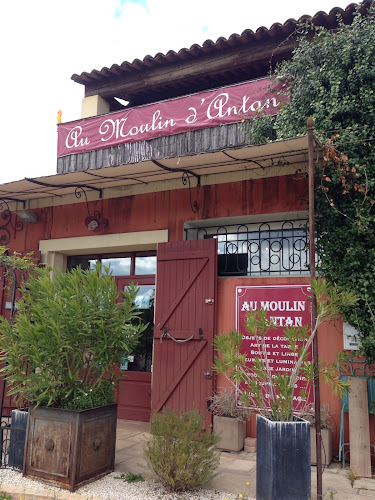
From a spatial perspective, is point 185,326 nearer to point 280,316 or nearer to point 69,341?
point 280,316

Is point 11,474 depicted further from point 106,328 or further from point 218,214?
point 218,214

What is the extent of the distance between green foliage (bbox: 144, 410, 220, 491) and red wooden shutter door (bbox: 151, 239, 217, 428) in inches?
71.7

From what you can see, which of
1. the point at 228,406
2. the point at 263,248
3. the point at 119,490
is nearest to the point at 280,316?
the point at 263,248

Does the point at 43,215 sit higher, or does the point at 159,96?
the point at 159,96

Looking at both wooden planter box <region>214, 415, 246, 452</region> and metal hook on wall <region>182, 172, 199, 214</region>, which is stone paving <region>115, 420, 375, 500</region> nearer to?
wooden planter box <region>214, 415, 246, 452</region>

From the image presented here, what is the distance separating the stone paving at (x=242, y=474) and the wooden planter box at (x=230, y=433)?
0.28 feet

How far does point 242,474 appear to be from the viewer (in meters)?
4.68

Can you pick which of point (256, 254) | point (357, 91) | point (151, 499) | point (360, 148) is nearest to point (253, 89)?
point (357, 91)

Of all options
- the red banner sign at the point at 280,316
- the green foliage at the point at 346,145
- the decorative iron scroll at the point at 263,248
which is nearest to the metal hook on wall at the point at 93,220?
the decorative iron scroll at the point at 263,248

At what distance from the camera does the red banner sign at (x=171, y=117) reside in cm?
658

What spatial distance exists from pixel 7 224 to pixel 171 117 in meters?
3.74

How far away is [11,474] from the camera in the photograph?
4.61 meters

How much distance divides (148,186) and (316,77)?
115 inches

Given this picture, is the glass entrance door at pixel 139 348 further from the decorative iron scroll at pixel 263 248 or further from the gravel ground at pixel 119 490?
the gravel ground at pixel 119 490
